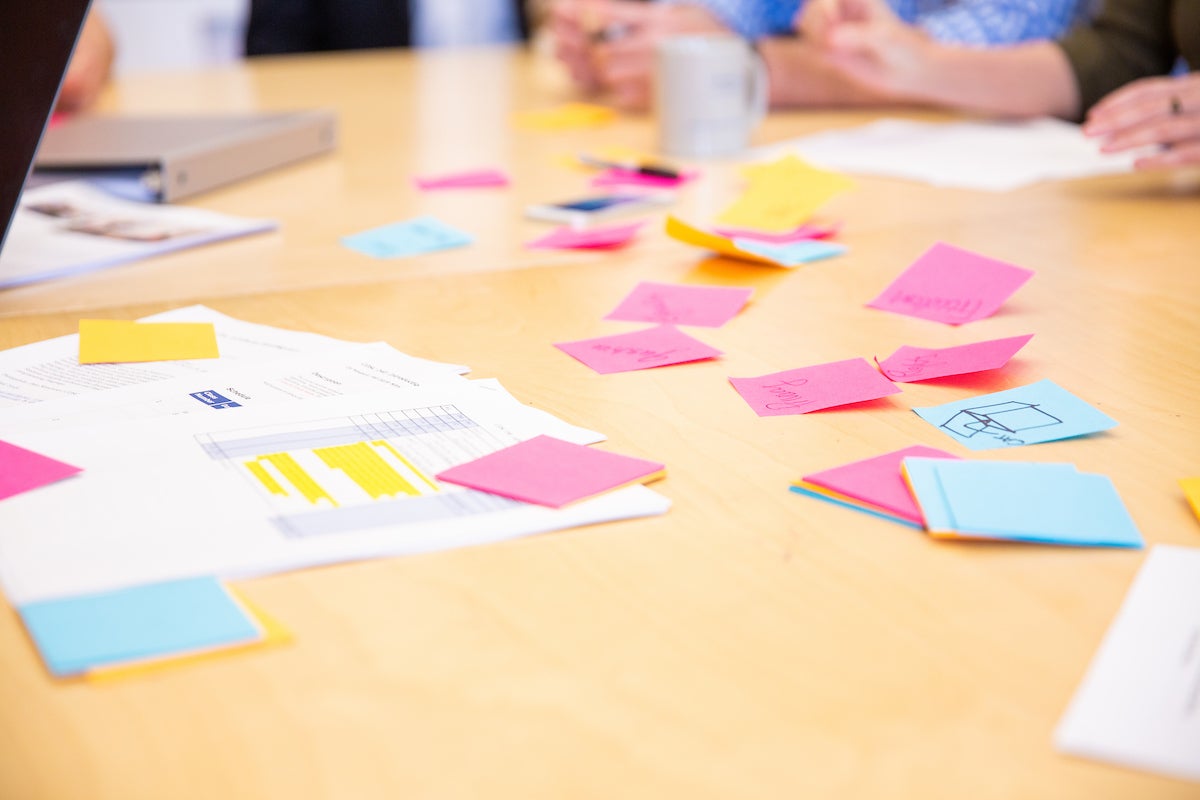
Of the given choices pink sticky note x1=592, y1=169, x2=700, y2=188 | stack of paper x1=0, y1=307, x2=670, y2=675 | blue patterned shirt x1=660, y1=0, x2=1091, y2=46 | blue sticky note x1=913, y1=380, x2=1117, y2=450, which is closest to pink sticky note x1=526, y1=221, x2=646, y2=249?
pink sticky note x1=592, y1=169, x2=700, y2=188

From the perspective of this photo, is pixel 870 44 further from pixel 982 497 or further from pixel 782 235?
pixel 982 497

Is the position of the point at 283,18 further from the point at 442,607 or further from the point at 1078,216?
the point at 442,607

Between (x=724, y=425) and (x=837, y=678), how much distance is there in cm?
23

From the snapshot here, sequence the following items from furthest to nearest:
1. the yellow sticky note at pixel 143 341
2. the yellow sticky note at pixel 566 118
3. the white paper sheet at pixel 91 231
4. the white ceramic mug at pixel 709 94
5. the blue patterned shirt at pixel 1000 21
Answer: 1. the blue patterned shirt at pixel 1000 21
2. the yellow sticky note at pixel 566 118
3. the white ceramic mug at pixel 709 94
4. the white paper sheet at pixel 91 231
5. the yellow sticky note at pixel 143 341

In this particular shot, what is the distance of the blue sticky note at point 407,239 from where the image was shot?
0.99m

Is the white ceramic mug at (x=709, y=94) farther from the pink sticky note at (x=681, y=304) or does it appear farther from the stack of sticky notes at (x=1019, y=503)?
the stack of sticky notes at (x=1019, y=503)

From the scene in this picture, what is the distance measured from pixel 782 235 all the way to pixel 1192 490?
517 mm

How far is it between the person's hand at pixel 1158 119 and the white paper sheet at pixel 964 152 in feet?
0.25

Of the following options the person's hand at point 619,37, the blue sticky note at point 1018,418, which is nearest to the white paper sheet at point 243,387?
the blue sticky note at point 1018,418

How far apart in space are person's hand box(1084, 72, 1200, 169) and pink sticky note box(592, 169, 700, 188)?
0.41 m

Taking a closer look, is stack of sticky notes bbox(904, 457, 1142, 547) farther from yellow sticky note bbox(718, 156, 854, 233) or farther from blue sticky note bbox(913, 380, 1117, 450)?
yellow sticky note bbox(718, 156, 854, 233)

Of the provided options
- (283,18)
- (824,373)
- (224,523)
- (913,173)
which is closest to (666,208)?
(913,173)

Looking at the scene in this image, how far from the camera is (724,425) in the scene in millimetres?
638

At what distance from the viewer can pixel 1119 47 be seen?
1.51 meters
